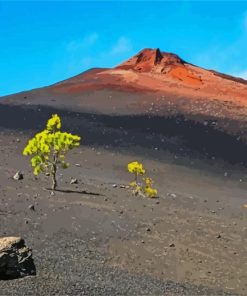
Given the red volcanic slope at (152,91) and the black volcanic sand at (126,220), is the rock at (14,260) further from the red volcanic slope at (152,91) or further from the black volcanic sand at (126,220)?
the red volcanic slope at (152,91)

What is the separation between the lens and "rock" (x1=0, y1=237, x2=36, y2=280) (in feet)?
37.5

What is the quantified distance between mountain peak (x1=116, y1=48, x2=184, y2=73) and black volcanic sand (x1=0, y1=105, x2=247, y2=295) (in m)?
22.9

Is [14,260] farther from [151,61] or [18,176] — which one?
[151,61]

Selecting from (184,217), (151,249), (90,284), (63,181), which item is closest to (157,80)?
(63,181)

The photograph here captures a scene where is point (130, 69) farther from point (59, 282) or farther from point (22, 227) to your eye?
point (59, 282)

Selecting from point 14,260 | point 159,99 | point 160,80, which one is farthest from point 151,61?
point 14,260

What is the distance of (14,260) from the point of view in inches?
455

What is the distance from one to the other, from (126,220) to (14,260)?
7228 millimetres

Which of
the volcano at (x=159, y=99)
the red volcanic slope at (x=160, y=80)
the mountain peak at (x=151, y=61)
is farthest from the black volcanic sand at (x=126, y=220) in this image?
the mountain peak at (x=151, y=61)

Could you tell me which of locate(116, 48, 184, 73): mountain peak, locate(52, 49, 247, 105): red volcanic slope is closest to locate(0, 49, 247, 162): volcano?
locate(52, 49, 247, 105): red volcanic slope

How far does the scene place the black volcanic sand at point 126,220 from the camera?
13.4 meters

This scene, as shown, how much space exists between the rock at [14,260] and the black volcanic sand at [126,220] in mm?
324

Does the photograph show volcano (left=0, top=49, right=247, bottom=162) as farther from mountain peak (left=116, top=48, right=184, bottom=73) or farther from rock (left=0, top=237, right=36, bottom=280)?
rock (left=0, top=237, right=36, bottom=280)

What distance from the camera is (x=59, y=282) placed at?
11375 mm
